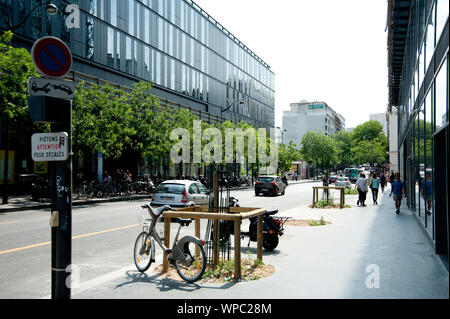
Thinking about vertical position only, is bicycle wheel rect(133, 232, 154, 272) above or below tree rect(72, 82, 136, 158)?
below

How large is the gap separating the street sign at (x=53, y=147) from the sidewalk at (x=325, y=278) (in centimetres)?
195

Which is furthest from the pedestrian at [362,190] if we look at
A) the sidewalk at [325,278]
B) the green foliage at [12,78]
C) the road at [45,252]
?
the green foliage at [12,78]

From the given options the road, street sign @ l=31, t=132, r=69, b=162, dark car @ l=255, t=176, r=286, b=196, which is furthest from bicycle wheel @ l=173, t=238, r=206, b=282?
dark car @ l=255, t=176, r=286, b=196

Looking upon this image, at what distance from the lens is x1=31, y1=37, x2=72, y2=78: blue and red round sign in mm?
4742

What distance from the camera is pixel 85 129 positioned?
23.4 meters

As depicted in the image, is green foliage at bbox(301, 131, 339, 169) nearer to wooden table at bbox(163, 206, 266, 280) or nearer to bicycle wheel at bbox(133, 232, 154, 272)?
wooden table at bbox(163, 206, 266, 280)

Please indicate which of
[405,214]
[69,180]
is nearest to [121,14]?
[405,214]

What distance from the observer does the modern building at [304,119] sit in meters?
143

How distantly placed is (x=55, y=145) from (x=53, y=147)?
1.3 inches

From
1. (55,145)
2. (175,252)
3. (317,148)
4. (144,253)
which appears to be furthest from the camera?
(317,148)

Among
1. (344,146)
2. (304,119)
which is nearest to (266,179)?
(344,146)

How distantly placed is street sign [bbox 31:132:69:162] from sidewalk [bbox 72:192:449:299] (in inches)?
76.9

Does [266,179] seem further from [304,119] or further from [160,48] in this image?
[304,119]

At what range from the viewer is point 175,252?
263 inches
